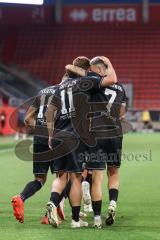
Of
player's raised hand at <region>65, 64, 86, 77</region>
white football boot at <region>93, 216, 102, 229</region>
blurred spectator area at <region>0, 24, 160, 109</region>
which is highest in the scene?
blurred spectator area at <region>0, 24, 160, 109</region>

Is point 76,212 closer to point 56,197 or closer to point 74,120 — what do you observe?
point 56,197

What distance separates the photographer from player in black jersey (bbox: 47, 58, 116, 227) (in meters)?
7.15

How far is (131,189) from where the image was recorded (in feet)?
37.8

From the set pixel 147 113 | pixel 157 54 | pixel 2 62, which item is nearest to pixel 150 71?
pixel 157 54

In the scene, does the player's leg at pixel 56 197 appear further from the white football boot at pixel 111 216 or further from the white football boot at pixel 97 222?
the white football boot at pixel 111 216

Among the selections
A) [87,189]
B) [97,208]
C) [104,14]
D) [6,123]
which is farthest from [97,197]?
[104,14]

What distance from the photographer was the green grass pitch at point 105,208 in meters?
6.82

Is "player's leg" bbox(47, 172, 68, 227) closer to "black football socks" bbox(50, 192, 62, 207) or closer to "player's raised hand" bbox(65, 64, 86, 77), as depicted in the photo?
"black football socks" bbox(50, 192, 62, 207)

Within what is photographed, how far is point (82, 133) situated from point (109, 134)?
405mm

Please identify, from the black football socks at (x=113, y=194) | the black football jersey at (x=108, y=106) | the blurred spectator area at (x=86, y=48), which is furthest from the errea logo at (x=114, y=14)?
the black football socks at (x=113, y=194)

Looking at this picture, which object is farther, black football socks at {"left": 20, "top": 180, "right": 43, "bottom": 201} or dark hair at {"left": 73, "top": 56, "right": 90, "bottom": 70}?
black football socks at {"left": 20, "top": 180, "right": 43, "bottom": 201}

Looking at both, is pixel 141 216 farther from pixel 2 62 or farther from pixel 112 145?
pixel 2 62

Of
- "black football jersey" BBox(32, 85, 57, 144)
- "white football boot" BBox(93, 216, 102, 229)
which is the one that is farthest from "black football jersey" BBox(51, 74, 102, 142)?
"white football boot" BBox(93, 216, 102, 229)

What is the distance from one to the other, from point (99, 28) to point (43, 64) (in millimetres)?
4593
